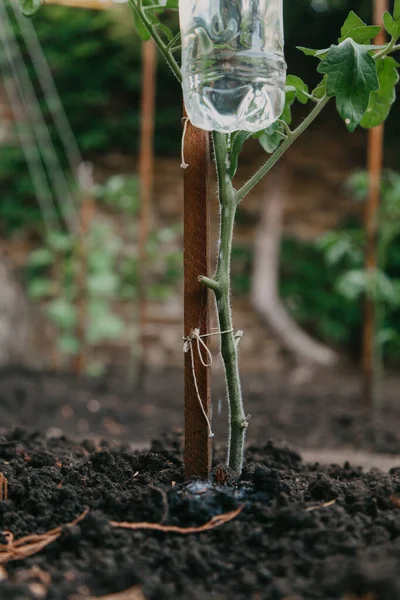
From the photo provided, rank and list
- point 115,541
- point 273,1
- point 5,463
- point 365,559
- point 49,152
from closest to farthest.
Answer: point 365,559, point 115,541, point 273,1, point 5,463, point 49,152

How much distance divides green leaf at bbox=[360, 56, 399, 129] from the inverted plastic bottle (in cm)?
27

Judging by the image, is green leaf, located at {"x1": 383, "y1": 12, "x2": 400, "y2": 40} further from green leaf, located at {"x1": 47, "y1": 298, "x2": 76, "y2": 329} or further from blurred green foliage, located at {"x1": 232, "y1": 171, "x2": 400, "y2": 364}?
blurred green foliage, located at {"x1": 232, "y1": 171, "x2": 400, "y2": 364}

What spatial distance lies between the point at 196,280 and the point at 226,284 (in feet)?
0.21

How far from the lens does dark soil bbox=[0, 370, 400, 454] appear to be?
364 centimetres

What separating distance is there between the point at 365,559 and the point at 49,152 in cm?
575

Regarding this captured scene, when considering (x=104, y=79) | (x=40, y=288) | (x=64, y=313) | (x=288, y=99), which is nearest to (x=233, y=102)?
(x=288, y=99)

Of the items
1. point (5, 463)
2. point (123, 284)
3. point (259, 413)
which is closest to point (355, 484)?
point (5, 463)

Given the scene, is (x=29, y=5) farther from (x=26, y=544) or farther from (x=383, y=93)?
(x=26, y=544)

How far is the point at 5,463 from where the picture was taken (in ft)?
5.57

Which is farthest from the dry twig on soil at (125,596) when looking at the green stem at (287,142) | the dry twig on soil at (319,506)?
the green stem at (287,142)

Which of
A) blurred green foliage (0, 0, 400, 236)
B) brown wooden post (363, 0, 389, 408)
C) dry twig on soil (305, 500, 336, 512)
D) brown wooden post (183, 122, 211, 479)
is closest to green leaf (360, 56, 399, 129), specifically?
brown wooden post (183, 122, 211, 479)

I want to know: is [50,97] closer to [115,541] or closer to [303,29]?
[303,29]

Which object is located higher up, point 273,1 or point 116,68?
point 116,68

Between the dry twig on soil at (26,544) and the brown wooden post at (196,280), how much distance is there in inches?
12.5
